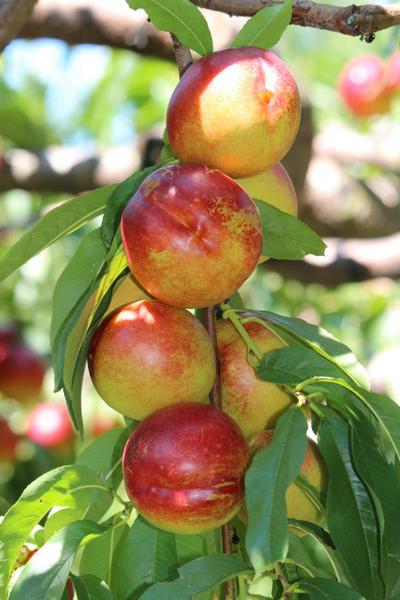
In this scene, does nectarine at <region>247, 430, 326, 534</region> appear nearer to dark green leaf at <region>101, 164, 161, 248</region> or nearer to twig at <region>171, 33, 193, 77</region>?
dark green leaf at <region>101, 164, 161, 248</region>

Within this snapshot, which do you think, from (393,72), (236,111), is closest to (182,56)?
(236,111)

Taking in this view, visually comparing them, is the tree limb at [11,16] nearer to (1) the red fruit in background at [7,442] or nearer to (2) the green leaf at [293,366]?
(2) the green leaf at [293,366]

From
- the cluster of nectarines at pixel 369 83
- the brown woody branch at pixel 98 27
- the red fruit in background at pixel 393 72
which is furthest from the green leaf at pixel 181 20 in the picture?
the red fruit in background at pixel 393 72

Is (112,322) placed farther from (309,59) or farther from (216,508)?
(309,59)

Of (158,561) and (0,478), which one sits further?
(0,478)

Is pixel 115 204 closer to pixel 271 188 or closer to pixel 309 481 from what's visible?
pixel 271 188

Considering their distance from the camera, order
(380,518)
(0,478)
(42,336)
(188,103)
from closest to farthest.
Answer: (380,518)
(188,103)
(0,478)
(42,336)

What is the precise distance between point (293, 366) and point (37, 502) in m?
0.27

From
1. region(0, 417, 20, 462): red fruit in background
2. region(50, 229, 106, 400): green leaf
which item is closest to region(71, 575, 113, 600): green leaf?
region(50, 229, 106, 400): green leaf

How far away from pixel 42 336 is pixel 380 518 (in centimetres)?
221

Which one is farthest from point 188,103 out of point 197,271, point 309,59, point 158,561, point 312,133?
point 309,59

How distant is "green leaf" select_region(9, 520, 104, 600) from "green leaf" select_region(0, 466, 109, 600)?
3cm

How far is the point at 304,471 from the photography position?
89 centimetres

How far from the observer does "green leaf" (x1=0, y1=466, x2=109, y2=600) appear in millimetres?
823
